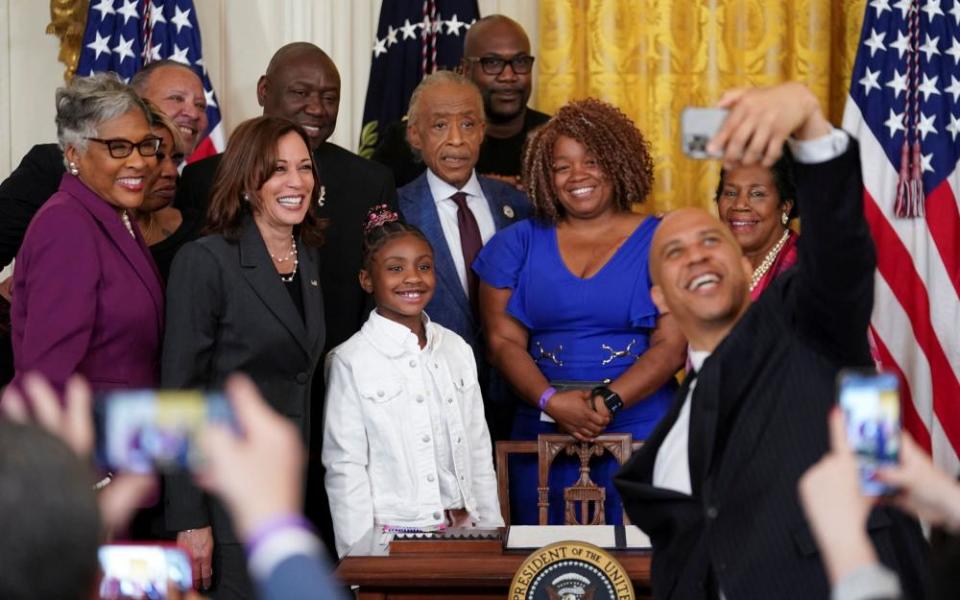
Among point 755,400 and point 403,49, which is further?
point 403,49

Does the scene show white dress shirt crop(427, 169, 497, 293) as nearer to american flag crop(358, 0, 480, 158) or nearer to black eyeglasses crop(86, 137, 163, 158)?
american flag crop(358, 0, 480, 158)

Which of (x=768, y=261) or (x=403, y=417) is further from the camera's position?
(x=768, y=261)

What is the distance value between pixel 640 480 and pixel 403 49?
12.0 ft

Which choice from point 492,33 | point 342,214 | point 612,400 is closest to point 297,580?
point 612,400

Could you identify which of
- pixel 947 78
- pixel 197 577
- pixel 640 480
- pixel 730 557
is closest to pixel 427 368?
pixel 197 577

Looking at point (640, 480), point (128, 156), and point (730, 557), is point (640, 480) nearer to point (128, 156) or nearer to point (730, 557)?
point (730, 557)

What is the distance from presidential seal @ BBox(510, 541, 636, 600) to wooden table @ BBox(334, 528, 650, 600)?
79mm

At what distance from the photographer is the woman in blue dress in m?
4.54

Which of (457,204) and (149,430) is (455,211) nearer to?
(457,204)

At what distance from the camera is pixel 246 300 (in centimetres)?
393

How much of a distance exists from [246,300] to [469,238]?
1.20m

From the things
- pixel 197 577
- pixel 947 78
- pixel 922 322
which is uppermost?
pixel 947 78

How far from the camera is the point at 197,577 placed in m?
3.81

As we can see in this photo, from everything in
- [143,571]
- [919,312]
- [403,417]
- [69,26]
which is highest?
[69,26]
